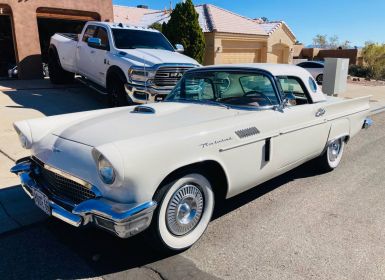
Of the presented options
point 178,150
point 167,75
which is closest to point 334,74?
point 167,75

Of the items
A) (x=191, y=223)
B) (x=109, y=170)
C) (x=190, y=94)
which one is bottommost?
(x=191, y=223)

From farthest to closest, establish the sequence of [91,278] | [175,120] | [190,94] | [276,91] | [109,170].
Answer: [190,94] → [276,91] → [175,120] → [91,278] → [109,170]

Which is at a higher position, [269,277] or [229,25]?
[229,25]

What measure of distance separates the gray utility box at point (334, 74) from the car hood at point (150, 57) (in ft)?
23.3

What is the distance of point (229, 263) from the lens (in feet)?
9.82

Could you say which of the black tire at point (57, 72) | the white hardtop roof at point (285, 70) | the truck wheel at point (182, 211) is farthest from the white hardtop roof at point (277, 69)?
the black tire at point (57, 72)

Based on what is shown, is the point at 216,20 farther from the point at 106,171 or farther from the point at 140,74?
the point at 106,171

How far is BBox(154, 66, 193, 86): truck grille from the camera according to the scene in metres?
7.03

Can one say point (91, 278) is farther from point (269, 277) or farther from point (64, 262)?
point (269, 277)

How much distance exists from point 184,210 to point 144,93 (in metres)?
4.30

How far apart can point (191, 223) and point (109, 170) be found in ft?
3.33

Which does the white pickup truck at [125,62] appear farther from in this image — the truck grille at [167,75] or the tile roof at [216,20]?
the tile roof at [216,20]

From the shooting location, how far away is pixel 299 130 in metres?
4.13

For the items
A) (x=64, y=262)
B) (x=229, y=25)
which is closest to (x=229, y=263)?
(x=64, y=262)
